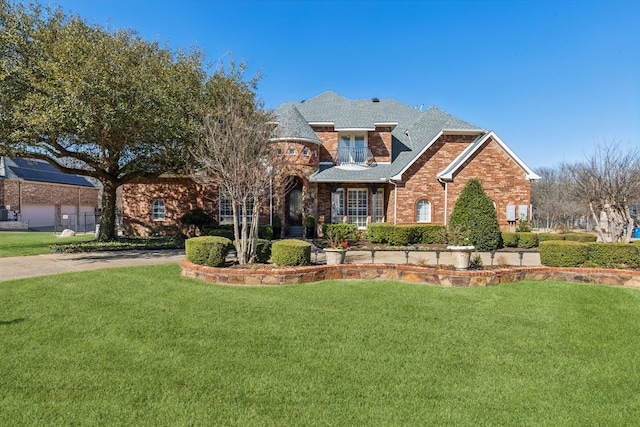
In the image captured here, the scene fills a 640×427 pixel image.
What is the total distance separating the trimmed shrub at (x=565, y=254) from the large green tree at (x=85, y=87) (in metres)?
12.4

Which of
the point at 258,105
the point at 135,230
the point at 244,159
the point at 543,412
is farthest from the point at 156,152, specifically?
the point at 543,412

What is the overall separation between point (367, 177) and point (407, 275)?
40.9 feet

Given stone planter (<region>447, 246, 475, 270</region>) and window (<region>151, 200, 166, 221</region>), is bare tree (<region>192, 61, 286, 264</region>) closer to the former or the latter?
stone planter (<region>447, 246, 475, 270</region>)

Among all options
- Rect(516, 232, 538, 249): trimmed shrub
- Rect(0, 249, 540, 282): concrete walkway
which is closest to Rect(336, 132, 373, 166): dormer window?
Rect(0, 249, 540, 282): concrete walkway

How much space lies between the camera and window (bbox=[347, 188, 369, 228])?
858 inches

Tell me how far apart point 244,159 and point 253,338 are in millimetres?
6144

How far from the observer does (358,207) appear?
71.7ft

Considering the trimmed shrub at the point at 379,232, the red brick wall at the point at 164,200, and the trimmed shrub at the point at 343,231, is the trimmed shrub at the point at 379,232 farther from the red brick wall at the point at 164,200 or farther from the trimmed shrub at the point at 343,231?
the red brick wall at the point at 164,200

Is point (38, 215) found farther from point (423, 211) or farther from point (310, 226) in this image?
point (423, 211)

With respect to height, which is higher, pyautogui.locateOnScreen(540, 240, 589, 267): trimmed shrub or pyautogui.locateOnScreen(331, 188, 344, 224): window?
pyautogui.locateOnScreen(331, 188, 344, 224): window

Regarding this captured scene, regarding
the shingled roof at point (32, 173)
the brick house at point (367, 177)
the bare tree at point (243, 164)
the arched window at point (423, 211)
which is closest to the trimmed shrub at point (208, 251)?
the bare tree at point (243, 164)

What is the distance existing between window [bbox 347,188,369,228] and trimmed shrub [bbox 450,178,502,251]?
712 cm

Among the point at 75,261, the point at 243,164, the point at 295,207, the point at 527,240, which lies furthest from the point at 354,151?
the point at 75,261

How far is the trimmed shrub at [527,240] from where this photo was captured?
667 inches
